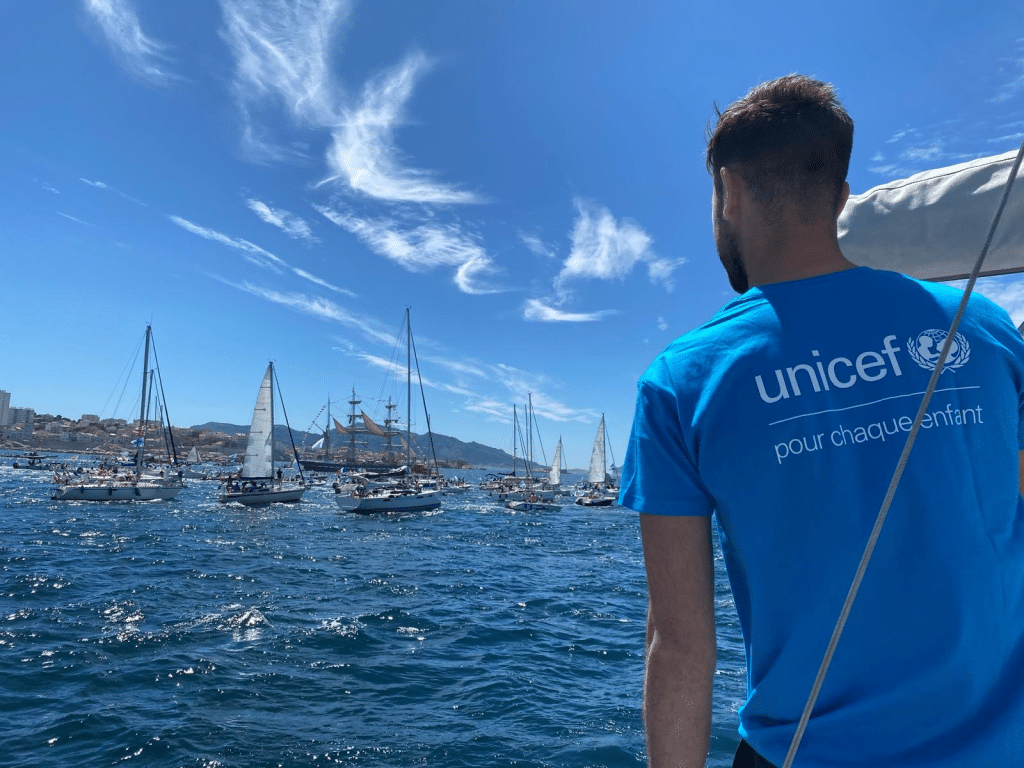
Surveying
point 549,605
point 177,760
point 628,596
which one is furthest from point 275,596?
point 628,596

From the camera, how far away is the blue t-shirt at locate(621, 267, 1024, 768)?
91 cm

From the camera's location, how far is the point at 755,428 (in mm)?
984

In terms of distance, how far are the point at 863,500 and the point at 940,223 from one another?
5.15 ft

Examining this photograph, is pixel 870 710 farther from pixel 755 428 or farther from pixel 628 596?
Result: pixel 628 596

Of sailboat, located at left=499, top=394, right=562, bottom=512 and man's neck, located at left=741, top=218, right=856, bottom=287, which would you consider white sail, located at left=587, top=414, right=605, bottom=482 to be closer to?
sailboat, located at left=499, top=394, right=562, bottom=512

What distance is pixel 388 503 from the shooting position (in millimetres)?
37750

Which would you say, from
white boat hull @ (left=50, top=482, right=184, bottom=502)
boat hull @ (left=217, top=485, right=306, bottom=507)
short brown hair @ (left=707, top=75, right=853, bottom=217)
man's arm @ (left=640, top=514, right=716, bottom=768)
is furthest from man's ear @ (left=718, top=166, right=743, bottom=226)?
white boat hull @ (left=50, top=482, right=184, bottom=502)

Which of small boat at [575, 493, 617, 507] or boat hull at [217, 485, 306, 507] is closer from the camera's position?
boat hull at [217, 485, 306, 507]

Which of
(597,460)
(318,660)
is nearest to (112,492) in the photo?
(318,660)

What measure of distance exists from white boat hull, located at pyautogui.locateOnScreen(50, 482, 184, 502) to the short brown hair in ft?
150

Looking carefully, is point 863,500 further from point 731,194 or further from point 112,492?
point 112,492

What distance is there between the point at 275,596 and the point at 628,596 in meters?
8.98

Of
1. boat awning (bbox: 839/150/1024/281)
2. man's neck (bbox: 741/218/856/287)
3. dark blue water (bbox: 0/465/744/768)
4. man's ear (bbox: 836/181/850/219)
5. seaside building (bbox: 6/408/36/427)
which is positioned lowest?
dark blue water (bbox: 0/465/744/768)

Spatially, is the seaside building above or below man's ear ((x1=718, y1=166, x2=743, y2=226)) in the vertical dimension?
above
